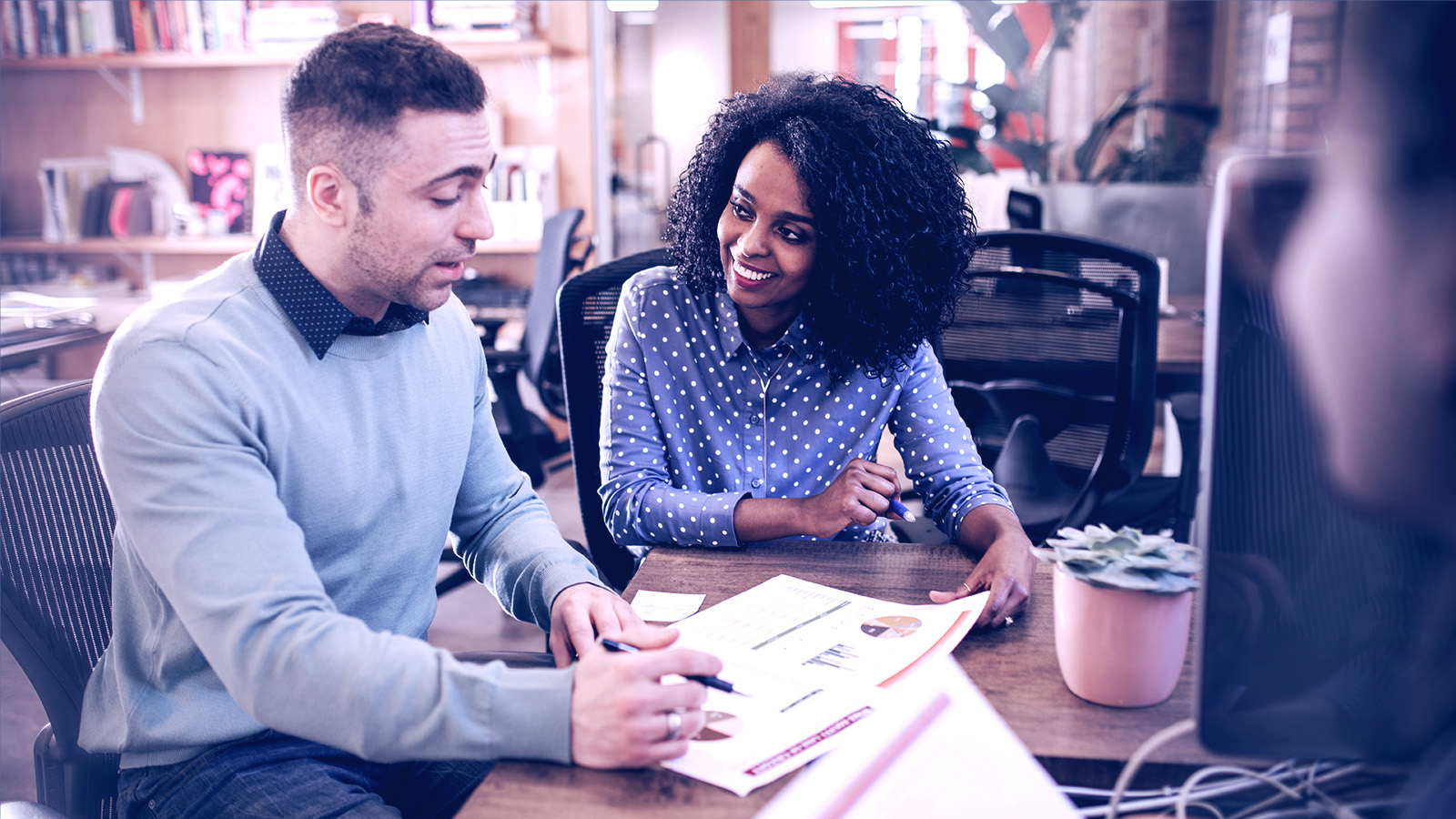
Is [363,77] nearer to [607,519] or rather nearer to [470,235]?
[470,235]

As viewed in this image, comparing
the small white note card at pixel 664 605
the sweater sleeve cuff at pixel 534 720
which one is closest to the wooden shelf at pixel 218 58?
the small white note card at pixel 664 605

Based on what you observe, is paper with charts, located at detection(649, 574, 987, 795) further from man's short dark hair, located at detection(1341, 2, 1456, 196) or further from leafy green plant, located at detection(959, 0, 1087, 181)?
leafy green plant, located at detection(959, 0, 1087, 181)

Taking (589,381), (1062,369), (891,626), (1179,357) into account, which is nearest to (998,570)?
(891,626)

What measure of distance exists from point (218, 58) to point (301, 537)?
3.56 metres

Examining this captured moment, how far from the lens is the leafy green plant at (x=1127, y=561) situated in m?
0.74

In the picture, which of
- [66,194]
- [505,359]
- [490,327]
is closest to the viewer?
[505,359]

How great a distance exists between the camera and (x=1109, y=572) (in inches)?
29.7

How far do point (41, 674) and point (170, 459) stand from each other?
0.34 m

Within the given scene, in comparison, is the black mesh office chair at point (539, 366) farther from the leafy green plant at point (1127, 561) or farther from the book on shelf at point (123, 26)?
the book on shelf at point (123, 26)

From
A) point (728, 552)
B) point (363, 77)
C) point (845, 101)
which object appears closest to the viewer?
point (363, 77)

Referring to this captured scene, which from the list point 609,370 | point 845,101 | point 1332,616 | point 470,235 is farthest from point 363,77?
point 1332,616

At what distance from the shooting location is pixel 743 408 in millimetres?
1404

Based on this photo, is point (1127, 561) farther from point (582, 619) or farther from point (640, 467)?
point (640, 467)

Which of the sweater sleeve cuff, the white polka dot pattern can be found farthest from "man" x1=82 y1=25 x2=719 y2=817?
the white polka dot pattern
